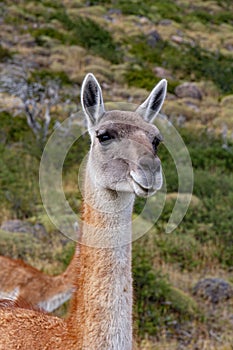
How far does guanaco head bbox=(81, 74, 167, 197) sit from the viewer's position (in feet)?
10.4

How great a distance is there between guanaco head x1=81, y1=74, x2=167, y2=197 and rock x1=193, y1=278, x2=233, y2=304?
444 centimetres

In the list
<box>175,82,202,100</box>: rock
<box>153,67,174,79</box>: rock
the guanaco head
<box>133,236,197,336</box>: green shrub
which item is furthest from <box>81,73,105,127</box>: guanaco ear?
<box>153,67,174,79</box>: rock

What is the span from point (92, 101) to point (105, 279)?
1.04 meters

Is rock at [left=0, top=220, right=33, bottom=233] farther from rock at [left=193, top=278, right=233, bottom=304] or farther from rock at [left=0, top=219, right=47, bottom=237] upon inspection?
rock at [left=193, top=278, right=233, bottom=304]

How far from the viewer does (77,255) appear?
11.3 ft

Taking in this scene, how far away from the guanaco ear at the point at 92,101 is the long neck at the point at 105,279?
1.60ft

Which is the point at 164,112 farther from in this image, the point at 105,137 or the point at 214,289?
the point at 105,137

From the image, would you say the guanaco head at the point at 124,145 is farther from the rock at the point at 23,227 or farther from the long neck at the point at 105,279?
the rock at the point at 23,227

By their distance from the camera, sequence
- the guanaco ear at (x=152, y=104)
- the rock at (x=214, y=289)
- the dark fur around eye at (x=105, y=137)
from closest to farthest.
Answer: the dark fur around eye at (x=105, y=137) → the guanaco ear at (x=152, y=104) → the rock at (x=214, y=289)

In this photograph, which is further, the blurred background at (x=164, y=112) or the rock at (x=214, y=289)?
the rock at (x=214, y=289)

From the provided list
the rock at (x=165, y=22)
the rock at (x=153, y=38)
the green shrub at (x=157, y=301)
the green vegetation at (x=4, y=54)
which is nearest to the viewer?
the green shrub at (x=157, y=301)

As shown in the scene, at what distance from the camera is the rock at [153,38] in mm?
28291

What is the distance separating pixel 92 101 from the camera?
3.67m

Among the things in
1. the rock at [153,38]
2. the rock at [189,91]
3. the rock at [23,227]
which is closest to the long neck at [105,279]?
the rock at [23,227]
